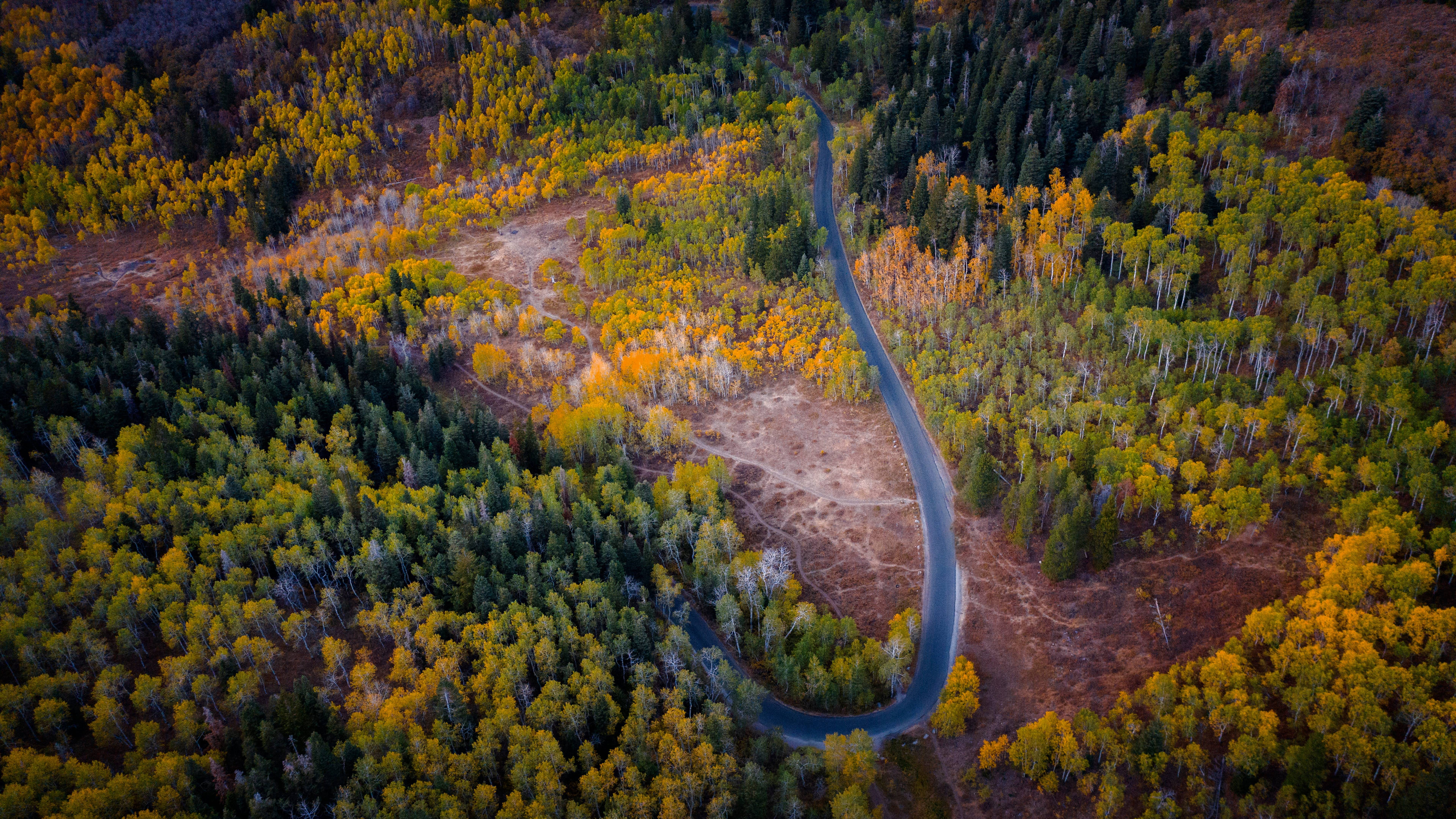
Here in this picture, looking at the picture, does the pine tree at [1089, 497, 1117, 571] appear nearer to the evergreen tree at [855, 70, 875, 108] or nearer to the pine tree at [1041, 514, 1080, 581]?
the pine tree at [1041, 514, 1080, 581]

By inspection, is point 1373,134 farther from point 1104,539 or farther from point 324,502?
point 324,502

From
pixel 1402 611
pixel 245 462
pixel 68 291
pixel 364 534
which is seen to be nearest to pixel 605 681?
pixel 364 534

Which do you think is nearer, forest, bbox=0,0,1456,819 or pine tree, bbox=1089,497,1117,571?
forest, bbox=0,0,1456,819

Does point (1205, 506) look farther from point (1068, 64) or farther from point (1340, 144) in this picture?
point (1068, 64)

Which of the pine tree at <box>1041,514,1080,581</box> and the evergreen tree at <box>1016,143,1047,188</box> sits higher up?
the evergreen tree at <box>1016,143,1047,188</box>

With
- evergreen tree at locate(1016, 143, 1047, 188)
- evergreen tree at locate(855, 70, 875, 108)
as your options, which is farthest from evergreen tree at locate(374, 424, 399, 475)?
evergreen tree at locate(855, 70, 875, 108)

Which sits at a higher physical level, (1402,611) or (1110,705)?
(1402,611)

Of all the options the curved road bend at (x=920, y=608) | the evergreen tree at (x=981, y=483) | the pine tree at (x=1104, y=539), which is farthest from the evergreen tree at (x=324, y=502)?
the pine tree at (x=1104, y=539)

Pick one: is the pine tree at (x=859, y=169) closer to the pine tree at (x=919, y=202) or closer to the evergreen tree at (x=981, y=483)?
the pine tree at (x=919, y=202)
